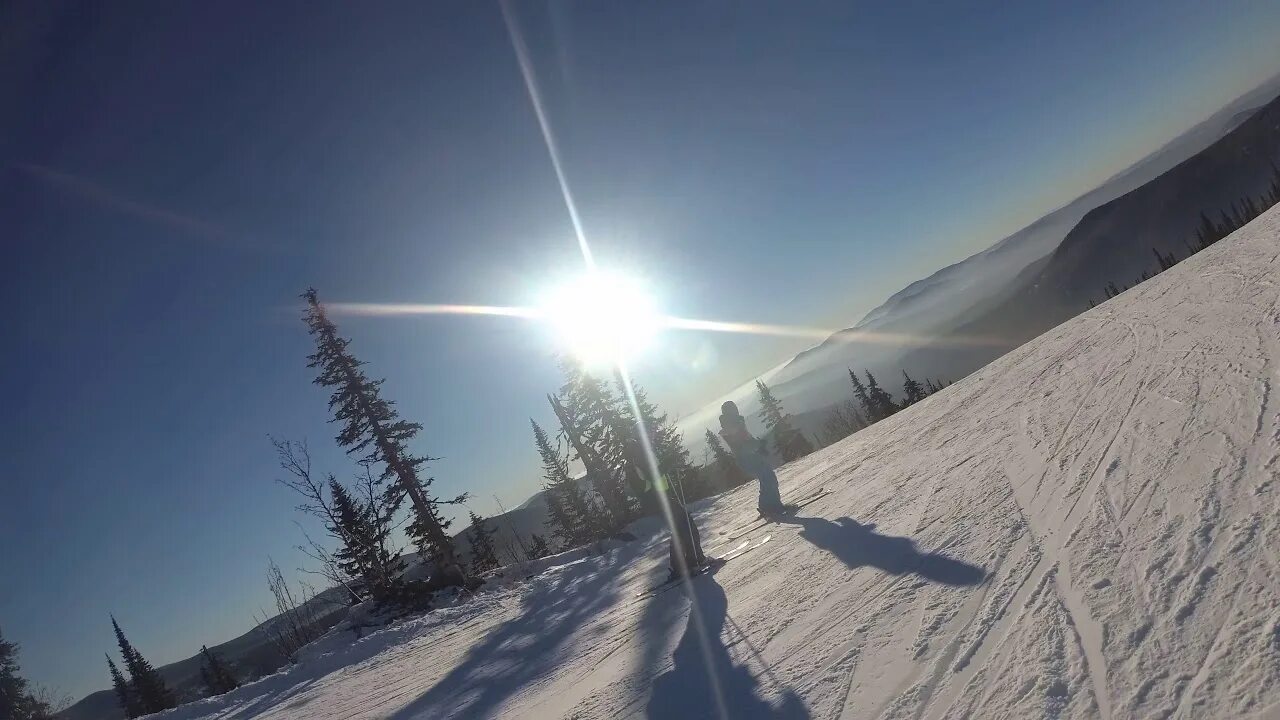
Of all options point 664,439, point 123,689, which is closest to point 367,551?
point 664,439

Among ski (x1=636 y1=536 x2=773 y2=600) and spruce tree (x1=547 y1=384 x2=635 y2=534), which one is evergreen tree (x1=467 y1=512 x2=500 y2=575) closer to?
spruce tree (x1=547 y1=384 x2=635 y2=534)

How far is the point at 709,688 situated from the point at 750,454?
532cm

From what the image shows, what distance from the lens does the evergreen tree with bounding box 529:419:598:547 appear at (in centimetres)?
4941

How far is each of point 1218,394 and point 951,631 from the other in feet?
9.94

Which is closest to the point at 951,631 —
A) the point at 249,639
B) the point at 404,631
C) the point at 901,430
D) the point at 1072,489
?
the point at 1072,489

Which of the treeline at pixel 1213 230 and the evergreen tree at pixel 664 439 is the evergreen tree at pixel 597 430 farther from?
the treeline at pixel 1213 230

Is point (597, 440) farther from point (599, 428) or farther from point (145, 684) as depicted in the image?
point (145, 684)

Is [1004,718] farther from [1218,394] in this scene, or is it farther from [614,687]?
[1218,394]

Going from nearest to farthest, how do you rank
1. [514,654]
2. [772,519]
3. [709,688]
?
[709,688] → [514,654] → [772,519]

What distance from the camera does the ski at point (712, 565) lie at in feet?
25.3

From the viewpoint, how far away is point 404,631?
14.2m

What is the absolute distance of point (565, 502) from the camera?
53.8 meters

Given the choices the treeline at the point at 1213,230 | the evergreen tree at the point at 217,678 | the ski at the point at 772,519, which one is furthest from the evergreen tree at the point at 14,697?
the treeline at the point at 1213,230

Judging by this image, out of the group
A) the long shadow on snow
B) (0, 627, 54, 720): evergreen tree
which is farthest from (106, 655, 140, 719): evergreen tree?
the long shadow on snow
